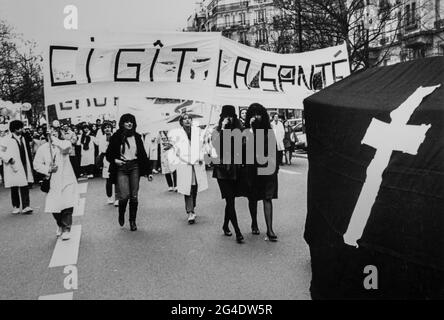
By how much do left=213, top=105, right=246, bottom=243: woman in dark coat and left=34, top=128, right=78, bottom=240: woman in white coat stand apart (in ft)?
7.90

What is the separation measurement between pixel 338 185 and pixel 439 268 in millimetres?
1183

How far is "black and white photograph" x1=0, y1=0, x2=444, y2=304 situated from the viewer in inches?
141

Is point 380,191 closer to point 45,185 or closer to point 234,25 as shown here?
point 45,185

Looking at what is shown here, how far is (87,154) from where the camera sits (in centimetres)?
1762

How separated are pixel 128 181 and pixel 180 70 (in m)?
2.96

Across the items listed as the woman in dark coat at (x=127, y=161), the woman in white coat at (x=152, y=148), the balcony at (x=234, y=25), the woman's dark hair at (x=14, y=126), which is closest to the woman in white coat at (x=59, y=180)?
the woman in dark coat at (x=127, y=161)

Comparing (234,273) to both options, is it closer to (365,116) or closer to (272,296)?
(272,296)

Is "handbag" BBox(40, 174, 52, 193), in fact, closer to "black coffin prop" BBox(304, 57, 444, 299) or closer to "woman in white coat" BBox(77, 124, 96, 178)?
"black coffin prop" BBox(304, 57, 444, 299)

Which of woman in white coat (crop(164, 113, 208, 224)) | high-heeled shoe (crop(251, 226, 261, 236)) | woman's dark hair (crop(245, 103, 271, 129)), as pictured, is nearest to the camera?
woman's dark hair (crop(245, 103, 271, 129))

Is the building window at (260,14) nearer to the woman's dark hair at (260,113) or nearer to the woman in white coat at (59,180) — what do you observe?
the woman in white coat at (59,180)

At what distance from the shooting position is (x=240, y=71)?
644cm

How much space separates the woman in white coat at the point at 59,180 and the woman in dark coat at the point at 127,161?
2.20 ft

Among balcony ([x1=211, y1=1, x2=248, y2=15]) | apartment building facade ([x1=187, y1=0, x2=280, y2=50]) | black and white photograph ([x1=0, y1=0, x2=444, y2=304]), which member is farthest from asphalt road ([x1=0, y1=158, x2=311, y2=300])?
balcony ([x1=211, y1=1, x2=248, y2=15])

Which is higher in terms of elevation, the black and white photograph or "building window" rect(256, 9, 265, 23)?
"building window" rect(256, 9, 265, 23)
